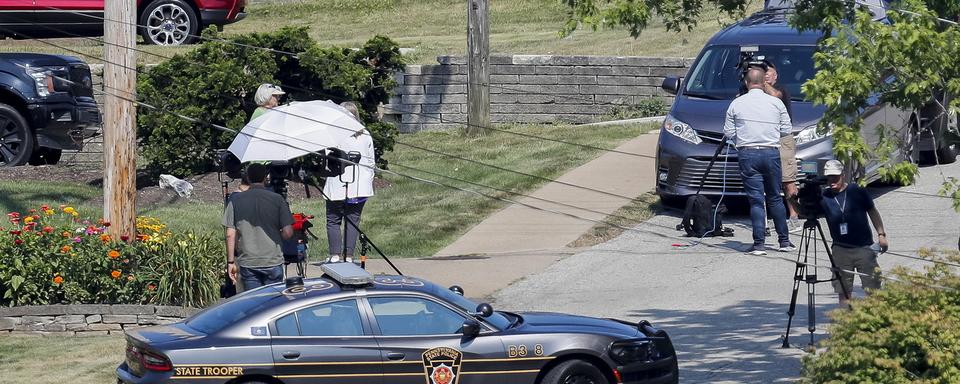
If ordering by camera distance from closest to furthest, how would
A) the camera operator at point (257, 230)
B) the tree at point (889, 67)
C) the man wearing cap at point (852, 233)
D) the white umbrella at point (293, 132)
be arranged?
the tree at point (889, 67)
the man wearing cap at point (852, 233)
the camera operator at point (257, 230)
the white umbrella at point (293, 132)

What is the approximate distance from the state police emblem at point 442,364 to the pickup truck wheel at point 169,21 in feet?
47.7

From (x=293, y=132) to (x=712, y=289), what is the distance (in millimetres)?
4028

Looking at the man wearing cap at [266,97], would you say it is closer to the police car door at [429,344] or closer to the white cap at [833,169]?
the police car door at [429,344]

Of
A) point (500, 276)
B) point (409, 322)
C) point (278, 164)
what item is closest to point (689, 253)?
point (500, 276)

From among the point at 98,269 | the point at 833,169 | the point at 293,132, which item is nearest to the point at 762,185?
the point at 833,169

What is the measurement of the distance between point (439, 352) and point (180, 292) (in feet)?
13.1

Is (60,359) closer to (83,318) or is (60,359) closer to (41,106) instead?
(83,318)

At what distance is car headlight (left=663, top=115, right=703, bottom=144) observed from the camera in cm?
1435

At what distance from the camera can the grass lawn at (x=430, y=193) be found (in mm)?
14523

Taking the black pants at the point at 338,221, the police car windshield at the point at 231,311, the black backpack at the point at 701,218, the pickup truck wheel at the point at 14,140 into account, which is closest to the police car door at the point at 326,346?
the police car windshield at the point at 231,311

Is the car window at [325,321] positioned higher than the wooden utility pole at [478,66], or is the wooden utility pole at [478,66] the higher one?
the wooden utility pole at [478,66]

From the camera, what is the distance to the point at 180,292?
1178 cm

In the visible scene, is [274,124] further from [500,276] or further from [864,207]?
[864,207]

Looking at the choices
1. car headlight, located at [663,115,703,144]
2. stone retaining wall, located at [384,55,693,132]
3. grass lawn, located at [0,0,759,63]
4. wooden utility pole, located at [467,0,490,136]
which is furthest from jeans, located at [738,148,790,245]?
grass lawn, located at [0,0,759,63]
